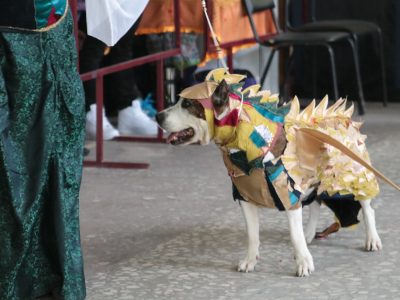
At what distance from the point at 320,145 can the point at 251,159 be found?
363 mm

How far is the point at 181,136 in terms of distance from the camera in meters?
3.79

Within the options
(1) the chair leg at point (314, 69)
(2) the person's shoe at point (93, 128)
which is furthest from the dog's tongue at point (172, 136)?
(1) the chair leg at point (314, 69)

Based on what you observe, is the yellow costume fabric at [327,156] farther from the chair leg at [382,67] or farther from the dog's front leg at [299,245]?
the chair leg at [382,67]

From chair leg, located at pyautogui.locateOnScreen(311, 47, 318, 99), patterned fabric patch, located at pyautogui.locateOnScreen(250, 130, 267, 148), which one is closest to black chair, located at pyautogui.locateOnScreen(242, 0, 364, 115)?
chair leg, located at pyautogui.locateOnScreen(311, 47, 318, 99)

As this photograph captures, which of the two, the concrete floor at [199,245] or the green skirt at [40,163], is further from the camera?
the concrete floor at [199,245]

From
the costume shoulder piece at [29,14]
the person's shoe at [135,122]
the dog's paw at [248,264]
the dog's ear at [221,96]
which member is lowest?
the person's shoe at [135,122]

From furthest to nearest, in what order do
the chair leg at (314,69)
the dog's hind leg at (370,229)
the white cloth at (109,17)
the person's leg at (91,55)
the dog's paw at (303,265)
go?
the chair leg at (314,69), the person's leg at (91,55), the white cloth at (109,17), the dog's hind leg at (370,229), the dog's paw at (303,265)

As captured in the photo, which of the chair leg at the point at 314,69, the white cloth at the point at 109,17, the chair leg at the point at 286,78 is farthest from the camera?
the chair leg at the point at 314,69

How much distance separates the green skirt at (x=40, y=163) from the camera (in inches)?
137

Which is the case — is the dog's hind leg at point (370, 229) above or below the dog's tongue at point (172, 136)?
below

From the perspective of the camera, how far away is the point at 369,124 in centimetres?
741

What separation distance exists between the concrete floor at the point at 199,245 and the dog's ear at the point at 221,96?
0.68 m

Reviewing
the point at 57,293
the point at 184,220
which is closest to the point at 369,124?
the point at 184,220

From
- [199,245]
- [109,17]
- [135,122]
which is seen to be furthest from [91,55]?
[199,245]
